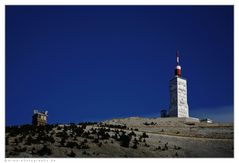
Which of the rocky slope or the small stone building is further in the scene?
the small stone building

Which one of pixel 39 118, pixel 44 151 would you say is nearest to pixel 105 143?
pixel 44 151

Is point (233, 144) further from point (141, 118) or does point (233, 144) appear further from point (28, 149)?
point (141, 118)

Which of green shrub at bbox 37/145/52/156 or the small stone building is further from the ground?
the small stone building

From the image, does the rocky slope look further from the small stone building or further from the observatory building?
the observatory building

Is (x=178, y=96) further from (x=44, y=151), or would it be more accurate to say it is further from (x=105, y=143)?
(x=44, y=151)

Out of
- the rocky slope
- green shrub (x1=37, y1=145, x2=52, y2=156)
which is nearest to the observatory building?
the rocky slope

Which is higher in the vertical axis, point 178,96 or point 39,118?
point 178,96

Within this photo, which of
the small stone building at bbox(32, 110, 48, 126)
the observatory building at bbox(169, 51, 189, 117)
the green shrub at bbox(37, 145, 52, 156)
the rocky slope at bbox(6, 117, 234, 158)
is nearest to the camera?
the green shrub at bbox(37, 145, 52, 156)
